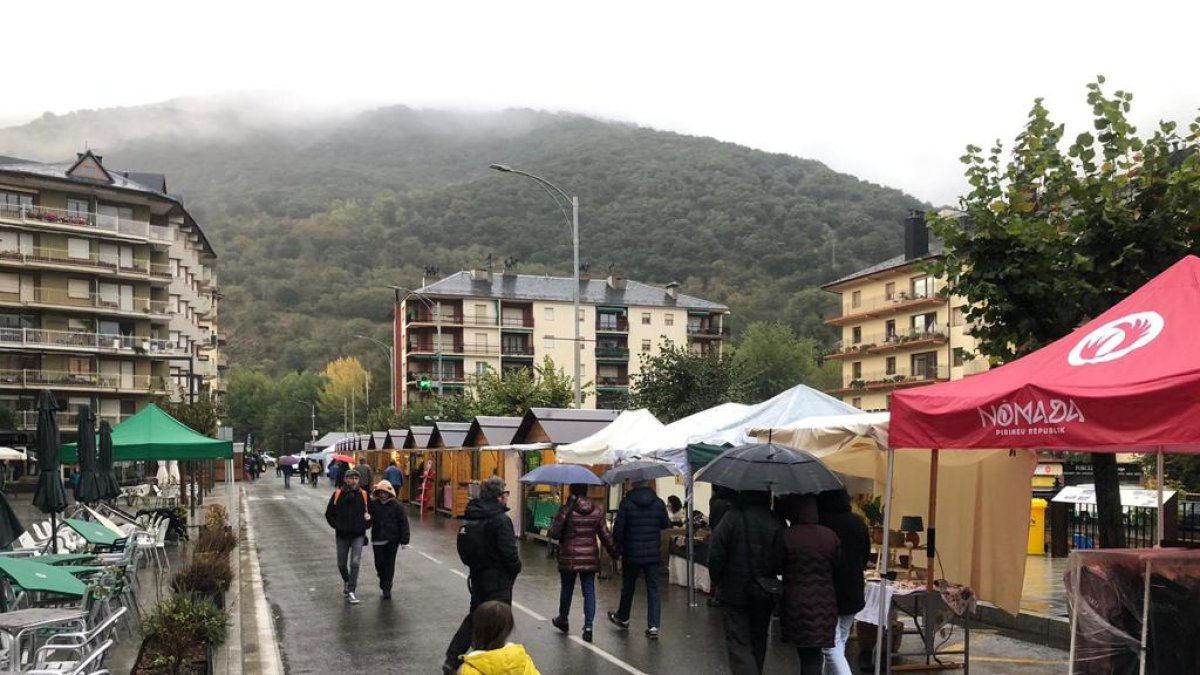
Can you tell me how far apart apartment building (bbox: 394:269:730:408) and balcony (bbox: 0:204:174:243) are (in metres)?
28.3

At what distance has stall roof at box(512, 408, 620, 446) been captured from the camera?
25.8m

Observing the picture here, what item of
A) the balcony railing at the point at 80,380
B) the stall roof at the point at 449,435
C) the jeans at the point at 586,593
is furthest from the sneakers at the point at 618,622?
the balcony railing at the point at 80,380

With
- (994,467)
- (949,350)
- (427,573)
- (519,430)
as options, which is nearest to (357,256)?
(949,350)

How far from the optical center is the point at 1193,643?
21.3 ft

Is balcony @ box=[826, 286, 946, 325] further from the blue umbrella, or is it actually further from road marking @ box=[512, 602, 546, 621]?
road marking @ box=[512, 602, 546, 621]

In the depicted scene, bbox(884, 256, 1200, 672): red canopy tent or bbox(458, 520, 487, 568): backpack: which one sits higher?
bbox(884, 256, 1200, 672): red canopy tent

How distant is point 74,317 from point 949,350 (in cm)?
5868

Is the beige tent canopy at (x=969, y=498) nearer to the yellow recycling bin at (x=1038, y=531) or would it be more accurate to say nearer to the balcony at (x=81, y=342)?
the yellow recycling bin at (x=1038, y=531)

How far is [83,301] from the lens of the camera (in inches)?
2800

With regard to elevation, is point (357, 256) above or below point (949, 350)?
above

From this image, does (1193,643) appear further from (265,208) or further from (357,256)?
(265,208)

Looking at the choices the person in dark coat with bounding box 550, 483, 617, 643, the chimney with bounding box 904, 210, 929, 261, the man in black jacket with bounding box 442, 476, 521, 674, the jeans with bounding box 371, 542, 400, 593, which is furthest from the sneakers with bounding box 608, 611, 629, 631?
the chimney with bounding box 904, 210, 929, 261

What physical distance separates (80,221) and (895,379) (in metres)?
56.7

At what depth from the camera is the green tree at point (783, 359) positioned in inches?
3903
